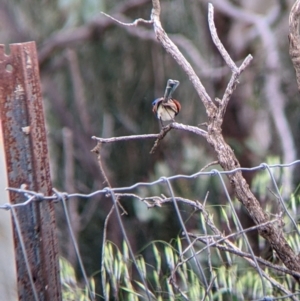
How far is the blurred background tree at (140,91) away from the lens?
3.86 metres

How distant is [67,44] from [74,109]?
0.54 meters

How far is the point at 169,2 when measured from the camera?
4.11m

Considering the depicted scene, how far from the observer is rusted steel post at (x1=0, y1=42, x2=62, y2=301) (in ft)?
4.57

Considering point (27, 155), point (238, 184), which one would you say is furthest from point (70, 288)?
point (27, 155)

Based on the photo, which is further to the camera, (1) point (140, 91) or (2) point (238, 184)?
(1) point (140, 91)

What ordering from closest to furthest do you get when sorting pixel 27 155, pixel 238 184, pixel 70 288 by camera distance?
pixel 27 155
pixel 238 184
pixel 70 288

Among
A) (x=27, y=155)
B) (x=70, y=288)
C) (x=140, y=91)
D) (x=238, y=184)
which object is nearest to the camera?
(x=27, y=155)

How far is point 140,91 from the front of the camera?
427 cm

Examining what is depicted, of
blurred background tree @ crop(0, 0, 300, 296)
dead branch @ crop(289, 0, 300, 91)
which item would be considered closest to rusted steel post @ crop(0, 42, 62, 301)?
dead branch @ crop(289, 0, 300, 91)

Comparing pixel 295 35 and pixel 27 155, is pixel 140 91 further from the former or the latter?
pixel 27 155

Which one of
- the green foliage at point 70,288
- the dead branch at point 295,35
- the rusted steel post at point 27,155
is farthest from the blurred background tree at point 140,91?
the rusted steel post at point 27,155

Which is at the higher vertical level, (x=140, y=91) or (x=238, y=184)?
(x=140, y=91)

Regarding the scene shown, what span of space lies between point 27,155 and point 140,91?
9.49ft

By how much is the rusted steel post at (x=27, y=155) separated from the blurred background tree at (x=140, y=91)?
224cm
